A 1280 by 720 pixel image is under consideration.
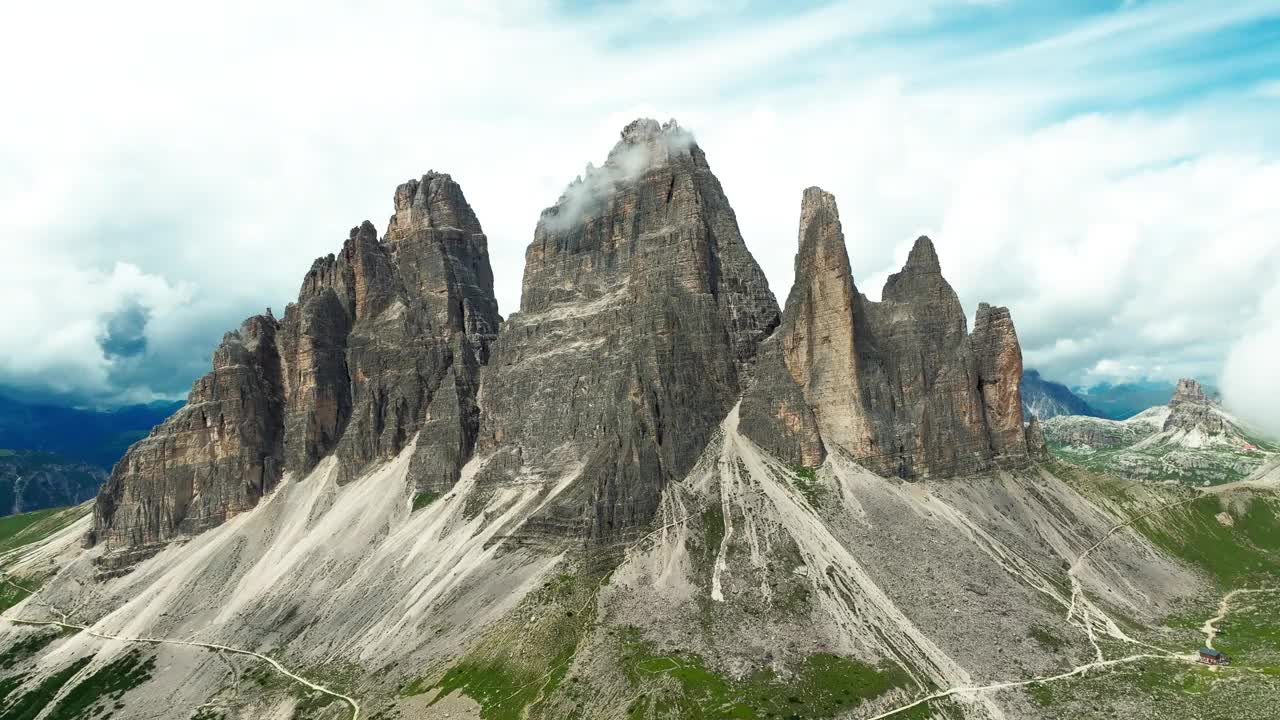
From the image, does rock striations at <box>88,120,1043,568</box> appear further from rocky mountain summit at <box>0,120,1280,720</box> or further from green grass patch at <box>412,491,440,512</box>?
green grass patch at <box>412,491,440,512</box>

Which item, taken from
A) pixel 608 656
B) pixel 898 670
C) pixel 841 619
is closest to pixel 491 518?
pixel 608 656

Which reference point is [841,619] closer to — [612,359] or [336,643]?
[612,359]

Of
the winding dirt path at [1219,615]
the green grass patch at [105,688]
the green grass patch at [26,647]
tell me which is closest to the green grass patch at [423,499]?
the green grass patch at [105,688]

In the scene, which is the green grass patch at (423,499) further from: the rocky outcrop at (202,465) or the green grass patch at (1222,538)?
the green grass patch at (1222,538)

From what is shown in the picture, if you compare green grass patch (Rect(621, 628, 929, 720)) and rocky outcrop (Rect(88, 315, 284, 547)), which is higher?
rocky outcrop (Rect(88, 315, 284, 547))

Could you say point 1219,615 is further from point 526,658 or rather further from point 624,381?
point 526,658

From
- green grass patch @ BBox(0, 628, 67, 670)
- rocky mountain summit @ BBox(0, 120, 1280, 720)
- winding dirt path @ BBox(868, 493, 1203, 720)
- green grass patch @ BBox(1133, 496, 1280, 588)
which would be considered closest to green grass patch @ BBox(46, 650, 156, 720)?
rocky mountain summit @ BBox(0, 120, 1280, 720)


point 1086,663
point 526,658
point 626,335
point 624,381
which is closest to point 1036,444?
point 1086,663
